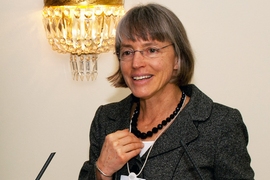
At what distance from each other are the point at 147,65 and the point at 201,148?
276 millimetres

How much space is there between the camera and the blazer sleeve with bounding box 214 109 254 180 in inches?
50.9

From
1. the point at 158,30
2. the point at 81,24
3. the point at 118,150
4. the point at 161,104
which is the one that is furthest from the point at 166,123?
the point at 81,24

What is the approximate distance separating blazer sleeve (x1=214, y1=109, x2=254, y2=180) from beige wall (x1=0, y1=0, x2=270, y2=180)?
53cm

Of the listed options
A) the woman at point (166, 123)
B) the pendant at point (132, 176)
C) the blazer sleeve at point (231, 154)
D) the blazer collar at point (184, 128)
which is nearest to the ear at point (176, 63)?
the woman at point (166, 123)

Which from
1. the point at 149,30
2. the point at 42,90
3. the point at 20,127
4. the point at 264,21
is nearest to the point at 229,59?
the point at 264,21

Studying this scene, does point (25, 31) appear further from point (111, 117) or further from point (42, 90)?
point (111, 117)

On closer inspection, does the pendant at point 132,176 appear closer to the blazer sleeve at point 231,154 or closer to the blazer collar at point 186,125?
the blazer collar at point 186,125

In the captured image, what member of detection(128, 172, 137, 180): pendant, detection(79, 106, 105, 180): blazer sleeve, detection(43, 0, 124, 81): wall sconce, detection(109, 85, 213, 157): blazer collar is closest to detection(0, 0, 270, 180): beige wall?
detection(43, 0, 124, 81): wall sconce

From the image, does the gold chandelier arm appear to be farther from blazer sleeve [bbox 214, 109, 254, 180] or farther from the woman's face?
blazer sleeve [bbox 214, 109, 254, 180]

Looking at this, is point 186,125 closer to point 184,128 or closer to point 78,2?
point 184,128

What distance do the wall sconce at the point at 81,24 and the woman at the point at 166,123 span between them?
0.30 m

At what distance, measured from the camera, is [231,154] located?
1.30 m

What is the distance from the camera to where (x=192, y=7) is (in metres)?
1.82

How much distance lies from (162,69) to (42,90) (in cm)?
67
